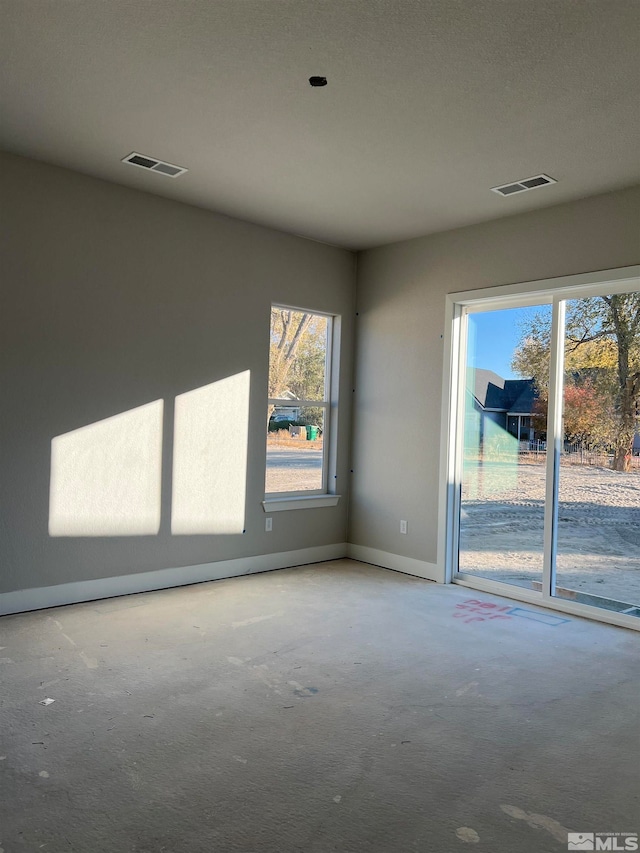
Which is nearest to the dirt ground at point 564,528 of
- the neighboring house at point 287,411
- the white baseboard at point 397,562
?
the white baseboard at point 397,562

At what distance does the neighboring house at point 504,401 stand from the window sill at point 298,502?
4.74 feet

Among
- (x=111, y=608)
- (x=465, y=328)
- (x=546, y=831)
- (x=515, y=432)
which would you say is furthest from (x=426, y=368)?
(x=546, y=831)

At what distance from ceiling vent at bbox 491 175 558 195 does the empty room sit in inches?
0.8

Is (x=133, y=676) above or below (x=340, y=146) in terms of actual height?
below

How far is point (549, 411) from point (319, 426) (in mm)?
2007

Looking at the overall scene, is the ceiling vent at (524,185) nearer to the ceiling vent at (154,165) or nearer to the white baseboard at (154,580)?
the ceiling vent at (154,165)

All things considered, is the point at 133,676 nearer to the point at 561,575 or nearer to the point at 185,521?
the point at 185,521

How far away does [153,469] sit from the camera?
452 cm

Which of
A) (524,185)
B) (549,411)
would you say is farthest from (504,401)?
(524,185)

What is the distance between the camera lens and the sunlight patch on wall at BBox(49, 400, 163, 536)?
Result: 4.11m

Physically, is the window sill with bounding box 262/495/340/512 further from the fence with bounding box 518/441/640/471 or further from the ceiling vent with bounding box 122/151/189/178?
the ceiling vent with bounding box 122/151/189/178

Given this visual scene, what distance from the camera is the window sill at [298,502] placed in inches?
206

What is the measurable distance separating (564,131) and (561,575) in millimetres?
2815

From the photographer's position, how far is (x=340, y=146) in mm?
3584
